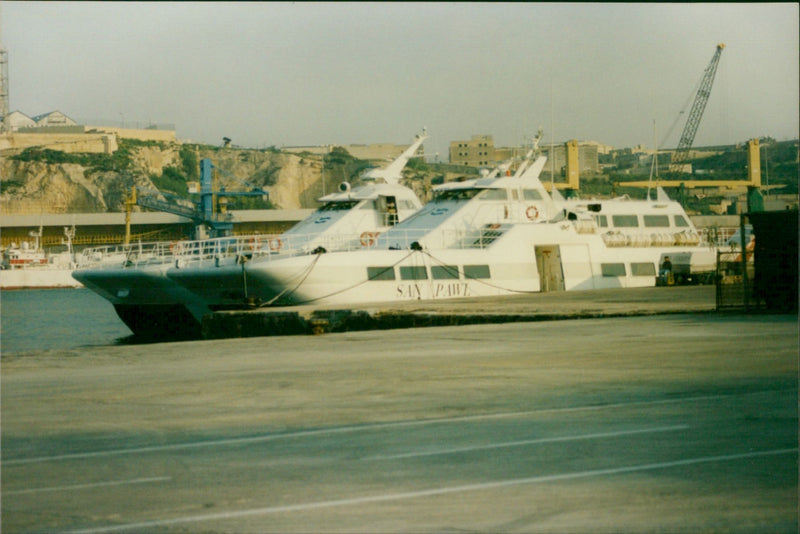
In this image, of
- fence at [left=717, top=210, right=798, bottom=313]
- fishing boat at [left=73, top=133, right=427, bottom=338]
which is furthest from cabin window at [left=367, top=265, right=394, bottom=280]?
fence at [left=717, top=210, right=798, bottom=313]

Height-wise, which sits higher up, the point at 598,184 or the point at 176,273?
the point at 598,184

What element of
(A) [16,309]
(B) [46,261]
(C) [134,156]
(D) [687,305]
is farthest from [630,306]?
(C) [134,156]

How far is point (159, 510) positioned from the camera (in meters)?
6.25

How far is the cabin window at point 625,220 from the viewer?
3959 cm

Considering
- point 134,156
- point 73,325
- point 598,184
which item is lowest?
point 73,325

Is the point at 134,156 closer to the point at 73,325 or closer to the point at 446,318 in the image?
the point at 73,325

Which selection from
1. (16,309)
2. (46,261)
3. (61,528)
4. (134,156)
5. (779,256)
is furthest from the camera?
(134,156)

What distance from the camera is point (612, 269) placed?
1453 inches

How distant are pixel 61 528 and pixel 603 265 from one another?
1265 inches

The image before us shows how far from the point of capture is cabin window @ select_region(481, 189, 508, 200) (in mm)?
36094

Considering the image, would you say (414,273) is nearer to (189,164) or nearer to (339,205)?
(339,205)

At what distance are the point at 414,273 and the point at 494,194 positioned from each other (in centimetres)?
649

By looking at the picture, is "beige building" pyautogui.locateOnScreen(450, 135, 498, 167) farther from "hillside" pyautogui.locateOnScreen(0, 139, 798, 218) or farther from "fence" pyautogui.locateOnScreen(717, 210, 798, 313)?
"fence" pyautogui.locateOnScreen(717, 210, 798, 313)

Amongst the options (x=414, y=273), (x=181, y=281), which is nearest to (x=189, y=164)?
(x=414, y=273)
